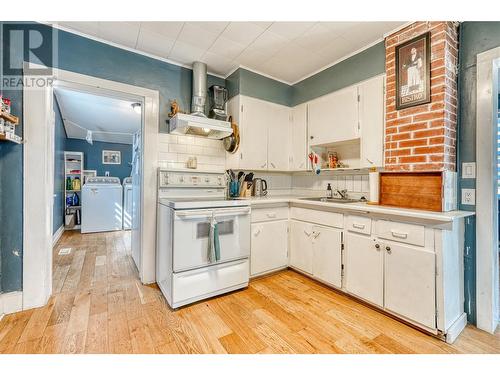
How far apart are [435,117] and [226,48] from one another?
2013 mm

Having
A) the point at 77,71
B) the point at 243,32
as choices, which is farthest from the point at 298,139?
the point at 77,71

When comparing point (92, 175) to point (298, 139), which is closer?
point (298, 139)

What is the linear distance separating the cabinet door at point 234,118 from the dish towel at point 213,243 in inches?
37.3

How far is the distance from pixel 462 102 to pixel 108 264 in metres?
4.08

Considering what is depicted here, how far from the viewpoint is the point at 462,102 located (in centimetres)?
179

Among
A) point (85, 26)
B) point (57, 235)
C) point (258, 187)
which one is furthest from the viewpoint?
point (57, 235)

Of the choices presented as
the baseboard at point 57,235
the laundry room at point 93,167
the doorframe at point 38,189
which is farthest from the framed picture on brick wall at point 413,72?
the baseboard at point 57,235

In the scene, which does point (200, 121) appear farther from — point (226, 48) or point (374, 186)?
point (374, 186)

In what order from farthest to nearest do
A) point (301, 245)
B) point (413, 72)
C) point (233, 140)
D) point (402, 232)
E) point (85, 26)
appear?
1. point (233, 140)
2. point (301, 245)
3. point (85, 26)
4. point (413, 72)
5. point (402, 232)

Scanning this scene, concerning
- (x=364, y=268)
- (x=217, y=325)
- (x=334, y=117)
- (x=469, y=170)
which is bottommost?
(x=217, y=325)

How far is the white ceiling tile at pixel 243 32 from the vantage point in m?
2.01

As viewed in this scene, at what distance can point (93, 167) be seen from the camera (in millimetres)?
5660

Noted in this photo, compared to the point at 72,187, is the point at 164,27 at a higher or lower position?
higher
